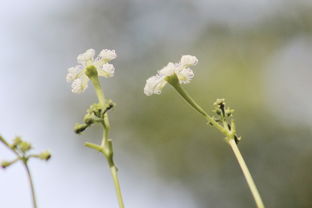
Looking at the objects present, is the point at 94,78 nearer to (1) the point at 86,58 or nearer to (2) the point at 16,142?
(1) the point at 86,58

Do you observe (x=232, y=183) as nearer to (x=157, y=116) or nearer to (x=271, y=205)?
(x=271, y=205)

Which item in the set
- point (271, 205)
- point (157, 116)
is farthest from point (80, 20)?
point (271, 205)

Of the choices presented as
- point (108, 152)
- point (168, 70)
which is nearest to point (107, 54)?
point (168, 70)

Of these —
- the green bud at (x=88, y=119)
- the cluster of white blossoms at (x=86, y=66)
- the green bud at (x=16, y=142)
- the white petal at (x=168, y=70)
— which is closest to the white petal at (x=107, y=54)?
the cluster of white blossoms at (x=86, y=66)

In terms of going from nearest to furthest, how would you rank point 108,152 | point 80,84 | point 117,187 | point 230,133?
point 117,187, point 108,152, point 230,133, point 80,84

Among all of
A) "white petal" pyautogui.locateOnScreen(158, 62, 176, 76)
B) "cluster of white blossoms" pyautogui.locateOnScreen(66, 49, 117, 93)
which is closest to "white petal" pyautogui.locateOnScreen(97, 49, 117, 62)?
"cluster of white blossoms" pyautogui.locateOnScreen(66, 49, 117, 93)

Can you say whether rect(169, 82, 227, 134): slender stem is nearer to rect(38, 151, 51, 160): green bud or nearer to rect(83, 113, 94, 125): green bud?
rect(83, 113, 94, 125): green bud
